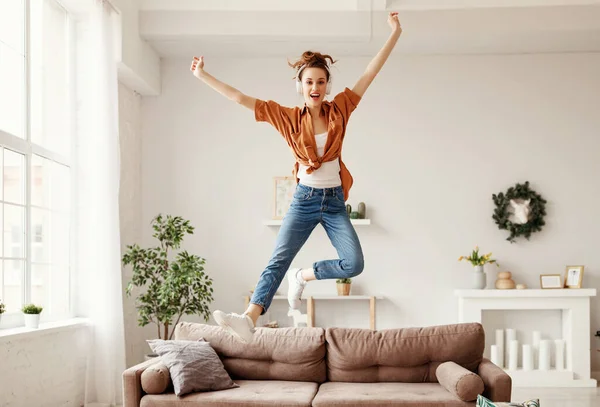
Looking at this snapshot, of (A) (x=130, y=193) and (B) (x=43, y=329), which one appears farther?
(A) (x=130, y=193)

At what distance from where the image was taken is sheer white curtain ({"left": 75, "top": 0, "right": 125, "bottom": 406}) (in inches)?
226

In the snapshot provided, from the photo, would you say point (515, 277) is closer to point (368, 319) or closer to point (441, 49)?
point (368, 319)

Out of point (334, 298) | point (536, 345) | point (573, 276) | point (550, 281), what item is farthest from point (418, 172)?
point (536, 345)

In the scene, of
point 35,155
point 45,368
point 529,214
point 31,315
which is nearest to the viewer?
point 31,315

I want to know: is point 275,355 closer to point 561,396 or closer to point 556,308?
point 561,396

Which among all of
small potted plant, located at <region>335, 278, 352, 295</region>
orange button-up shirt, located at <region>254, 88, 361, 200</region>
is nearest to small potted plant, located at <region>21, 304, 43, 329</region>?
orange button-up shirt, located at <region>254, 88, 361, 200</region>

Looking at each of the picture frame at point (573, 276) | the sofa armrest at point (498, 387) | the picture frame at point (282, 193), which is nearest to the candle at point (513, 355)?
the picture frame at point (573, 276)

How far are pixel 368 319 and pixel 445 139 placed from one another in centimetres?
201

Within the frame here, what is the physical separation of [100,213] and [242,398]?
231 cm

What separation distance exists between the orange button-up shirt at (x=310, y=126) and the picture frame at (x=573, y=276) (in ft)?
13.7

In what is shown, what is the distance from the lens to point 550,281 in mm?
7082

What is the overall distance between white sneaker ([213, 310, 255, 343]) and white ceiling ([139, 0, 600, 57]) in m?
3.93

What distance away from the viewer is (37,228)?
5586mm

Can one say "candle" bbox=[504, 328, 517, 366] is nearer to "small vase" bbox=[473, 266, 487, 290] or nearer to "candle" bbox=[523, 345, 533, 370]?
"candle" bbox=[523, 345, 533, 370]
